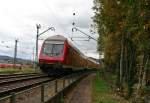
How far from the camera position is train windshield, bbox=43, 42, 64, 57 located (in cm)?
3734

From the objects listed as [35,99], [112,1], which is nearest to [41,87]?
[35,99]

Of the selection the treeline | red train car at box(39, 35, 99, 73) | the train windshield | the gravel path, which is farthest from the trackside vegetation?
the train windshield

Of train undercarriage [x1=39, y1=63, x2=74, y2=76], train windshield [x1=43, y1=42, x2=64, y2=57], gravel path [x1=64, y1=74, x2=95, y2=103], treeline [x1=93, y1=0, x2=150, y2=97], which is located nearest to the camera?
treeline [x1=93, y1=0, x2=150, y2=97]

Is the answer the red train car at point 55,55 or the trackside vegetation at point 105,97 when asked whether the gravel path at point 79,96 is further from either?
the red train car at point 55,55

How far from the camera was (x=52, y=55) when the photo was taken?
37344mm

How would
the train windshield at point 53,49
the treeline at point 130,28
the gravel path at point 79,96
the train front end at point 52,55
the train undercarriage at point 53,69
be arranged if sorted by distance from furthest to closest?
the train windshield at point 53,49 → the train front end at point 52,55 → the train undercarriage at point 53,69 → the gravel path at point 79,96 → the treeline at point 130,28

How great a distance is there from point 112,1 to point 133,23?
6.96m

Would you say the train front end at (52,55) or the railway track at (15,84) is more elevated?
the train front end at (52,55)

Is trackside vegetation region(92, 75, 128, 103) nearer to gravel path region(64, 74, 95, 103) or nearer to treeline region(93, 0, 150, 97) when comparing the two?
gravel path region(64, 74, 95, 103)

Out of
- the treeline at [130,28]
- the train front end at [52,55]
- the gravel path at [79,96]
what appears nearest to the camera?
the treeline at [130,28]

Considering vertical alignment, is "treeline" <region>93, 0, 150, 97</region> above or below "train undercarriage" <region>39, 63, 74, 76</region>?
above

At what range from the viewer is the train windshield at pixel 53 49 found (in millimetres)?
37344

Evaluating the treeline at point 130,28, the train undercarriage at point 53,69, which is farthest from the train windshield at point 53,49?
the treeline at point 130,28

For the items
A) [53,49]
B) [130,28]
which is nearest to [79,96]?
[130,28]
